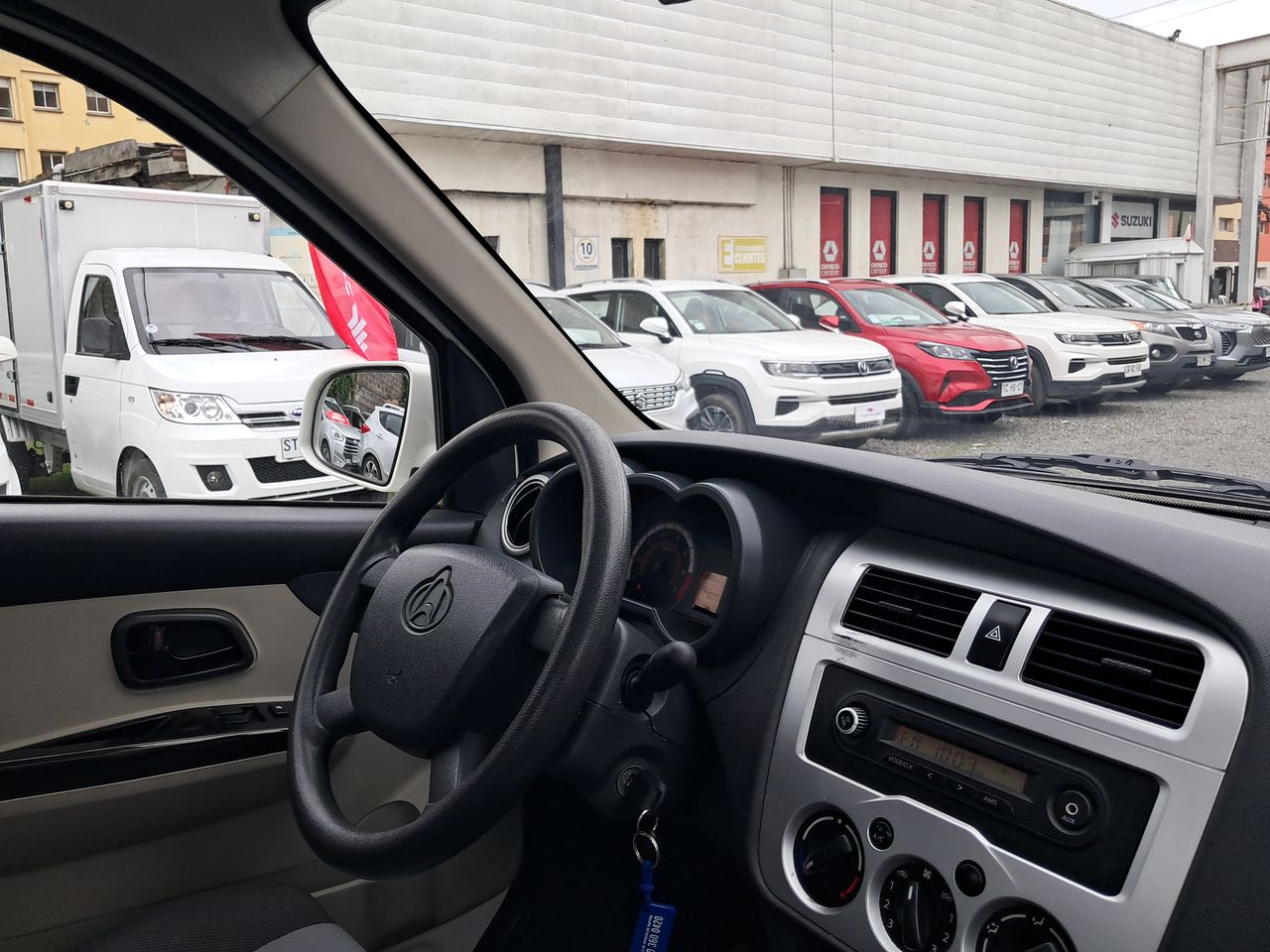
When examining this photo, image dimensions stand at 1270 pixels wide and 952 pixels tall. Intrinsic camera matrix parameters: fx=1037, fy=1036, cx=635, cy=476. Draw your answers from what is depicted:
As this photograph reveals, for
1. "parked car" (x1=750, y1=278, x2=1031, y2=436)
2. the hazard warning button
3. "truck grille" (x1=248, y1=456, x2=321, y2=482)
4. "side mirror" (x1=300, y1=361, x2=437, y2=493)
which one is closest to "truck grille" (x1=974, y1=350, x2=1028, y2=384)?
"parked car" (x1=750, y1=278, x2=1031, y2=436)

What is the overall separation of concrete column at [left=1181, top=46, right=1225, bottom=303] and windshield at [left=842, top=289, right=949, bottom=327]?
389 millimetres

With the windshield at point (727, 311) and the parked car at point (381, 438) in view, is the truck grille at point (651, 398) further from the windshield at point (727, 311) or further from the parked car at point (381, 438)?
the parked car at point (381, 438)

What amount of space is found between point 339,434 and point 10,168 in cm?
78

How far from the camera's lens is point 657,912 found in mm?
1583

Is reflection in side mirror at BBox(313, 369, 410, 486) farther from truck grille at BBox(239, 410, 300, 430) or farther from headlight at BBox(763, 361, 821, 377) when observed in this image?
headlight at BBox(763, 361, 821, 377)

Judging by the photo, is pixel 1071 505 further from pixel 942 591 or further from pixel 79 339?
pixel 79 339

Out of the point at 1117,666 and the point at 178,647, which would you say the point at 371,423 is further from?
the point at 1117,666

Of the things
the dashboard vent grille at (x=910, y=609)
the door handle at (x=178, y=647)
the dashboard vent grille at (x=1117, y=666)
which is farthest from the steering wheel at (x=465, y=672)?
the door handle at (x=178, y=647)

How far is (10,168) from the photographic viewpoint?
1.84 meters

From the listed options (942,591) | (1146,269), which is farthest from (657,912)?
(1146,269)

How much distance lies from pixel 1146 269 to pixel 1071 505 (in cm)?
54

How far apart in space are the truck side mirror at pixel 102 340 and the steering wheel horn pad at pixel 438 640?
39.6 inches

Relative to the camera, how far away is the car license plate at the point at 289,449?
86.9 inches

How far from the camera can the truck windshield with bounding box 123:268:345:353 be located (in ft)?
6.59
